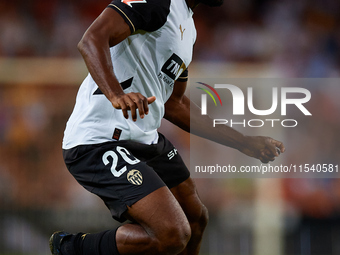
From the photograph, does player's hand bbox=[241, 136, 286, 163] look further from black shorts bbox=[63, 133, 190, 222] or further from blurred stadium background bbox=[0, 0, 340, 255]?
blurred stadium background bbox=[0, 0, 340, 255]

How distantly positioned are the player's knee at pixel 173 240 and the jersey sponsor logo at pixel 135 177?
0.24 metres

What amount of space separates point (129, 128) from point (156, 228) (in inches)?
18.7

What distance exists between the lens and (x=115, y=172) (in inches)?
75.0

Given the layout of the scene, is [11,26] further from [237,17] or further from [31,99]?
[237,17]

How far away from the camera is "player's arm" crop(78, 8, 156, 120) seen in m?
1.64

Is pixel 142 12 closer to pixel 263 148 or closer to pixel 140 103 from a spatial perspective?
pixel 140 103

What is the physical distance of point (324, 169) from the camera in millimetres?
5055

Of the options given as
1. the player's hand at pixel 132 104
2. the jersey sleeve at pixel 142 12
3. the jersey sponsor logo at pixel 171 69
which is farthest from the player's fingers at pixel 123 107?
the jersey sponsor logo at pixel 171 69

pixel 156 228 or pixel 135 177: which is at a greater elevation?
pixel 135 177

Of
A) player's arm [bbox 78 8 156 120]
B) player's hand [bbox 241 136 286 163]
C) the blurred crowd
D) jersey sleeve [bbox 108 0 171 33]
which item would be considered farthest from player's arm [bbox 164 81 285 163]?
the blurred crowd

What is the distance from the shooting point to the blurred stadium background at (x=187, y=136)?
4.58 meters

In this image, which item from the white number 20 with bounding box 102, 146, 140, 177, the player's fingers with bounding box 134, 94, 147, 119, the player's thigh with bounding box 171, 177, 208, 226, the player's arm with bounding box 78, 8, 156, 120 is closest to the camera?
the player's fingers with bounding box 134, 94, 147, 119

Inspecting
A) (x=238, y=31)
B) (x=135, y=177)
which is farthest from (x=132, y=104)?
(x=238, y=31)

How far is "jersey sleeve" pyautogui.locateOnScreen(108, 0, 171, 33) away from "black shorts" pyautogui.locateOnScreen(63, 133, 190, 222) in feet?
1.77
